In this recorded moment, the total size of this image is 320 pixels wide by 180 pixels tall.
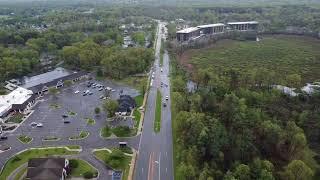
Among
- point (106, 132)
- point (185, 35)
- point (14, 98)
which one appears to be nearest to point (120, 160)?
point (106, 132)

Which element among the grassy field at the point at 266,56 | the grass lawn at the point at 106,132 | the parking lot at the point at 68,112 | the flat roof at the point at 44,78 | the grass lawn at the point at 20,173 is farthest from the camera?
the grassy field at the point at 266,56

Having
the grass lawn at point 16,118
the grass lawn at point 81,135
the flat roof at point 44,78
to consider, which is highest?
the flat roof at point 44,78

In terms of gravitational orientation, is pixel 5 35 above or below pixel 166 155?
above

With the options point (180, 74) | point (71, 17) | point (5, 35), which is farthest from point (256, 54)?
point (71, 17)

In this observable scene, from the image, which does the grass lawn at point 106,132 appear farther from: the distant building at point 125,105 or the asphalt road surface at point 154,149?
the distant building at point 125,105

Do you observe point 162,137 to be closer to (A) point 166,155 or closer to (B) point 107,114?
(A) point 166,155

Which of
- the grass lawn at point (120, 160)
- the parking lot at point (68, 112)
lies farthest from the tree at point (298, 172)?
the parking lot at point (68, 112)
